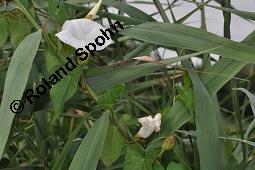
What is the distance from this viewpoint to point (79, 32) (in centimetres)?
48

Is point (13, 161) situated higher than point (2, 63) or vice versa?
point (2, 63)

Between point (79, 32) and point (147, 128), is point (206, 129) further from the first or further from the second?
point (79, 32)

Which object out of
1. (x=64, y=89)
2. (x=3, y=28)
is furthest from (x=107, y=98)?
(x=3, y=28)

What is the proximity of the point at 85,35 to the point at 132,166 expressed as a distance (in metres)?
0.14

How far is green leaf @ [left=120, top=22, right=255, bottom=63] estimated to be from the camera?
55 cm

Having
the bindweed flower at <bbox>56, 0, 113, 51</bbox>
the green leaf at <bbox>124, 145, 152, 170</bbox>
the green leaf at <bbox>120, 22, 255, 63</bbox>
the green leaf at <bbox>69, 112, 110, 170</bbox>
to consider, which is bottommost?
the green leaf at <bbox>124, 145, 152, 170</bbox>

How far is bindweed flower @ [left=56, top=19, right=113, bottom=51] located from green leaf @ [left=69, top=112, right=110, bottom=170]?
0.08 m

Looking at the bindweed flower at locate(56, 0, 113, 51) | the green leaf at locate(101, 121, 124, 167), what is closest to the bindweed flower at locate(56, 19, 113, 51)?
the bindweed flower at locate(56, 0, 113, 51)

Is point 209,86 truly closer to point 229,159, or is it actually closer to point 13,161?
point 229,159

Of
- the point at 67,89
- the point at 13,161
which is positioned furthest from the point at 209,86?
the point at 13,161

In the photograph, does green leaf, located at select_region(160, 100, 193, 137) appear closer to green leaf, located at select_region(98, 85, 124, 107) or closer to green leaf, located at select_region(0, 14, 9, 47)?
green leaf, located at select_region(98, 85, 124, 107)

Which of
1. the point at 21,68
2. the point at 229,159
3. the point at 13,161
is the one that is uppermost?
the point at 21,68

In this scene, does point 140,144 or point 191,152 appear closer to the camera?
point 140,144

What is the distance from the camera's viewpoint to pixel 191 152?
29.3 inches
